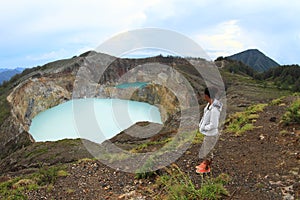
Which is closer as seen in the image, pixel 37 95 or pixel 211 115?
pixel 211 115

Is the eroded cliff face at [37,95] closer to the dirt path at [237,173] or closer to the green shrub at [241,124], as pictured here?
the green shrub at [241,124]

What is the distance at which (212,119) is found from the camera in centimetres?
646

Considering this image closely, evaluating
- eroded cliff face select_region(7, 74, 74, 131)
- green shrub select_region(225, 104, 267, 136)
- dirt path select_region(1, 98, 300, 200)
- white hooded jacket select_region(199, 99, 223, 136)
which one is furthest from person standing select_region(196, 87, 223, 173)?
eroded cliff face select_region(7, 74, 74, 131)

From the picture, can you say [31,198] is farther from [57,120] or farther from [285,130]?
[57,120]

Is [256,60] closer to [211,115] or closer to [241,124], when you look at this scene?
[241,124]

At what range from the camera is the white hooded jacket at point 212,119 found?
6375 mm

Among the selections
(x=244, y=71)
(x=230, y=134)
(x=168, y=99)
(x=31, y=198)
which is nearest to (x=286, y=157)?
(x=230, y=134)

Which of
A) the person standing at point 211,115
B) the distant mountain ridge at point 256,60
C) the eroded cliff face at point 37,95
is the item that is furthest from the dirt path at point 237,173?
the distant mountain ridge at point 256,60

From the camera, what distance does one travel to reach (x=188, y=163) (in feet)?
27.5

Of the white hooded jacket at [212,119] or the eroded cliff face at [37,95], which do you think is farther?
the eroded cliff face at [37,95]

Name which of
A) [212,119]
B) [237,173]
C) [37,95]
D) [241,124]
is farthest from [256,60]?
[212,119]

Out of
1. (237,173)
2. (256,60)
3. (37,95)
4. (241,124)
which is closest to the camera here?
(237,173)

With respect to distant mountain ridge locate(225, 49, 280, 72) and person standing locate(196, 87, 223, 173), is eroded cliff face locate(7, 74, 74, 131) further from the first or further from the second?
distant mountain ridge locate(225, 49, 280, 72)

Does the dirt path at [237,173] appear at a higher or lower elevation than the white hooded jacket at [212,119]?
lower
